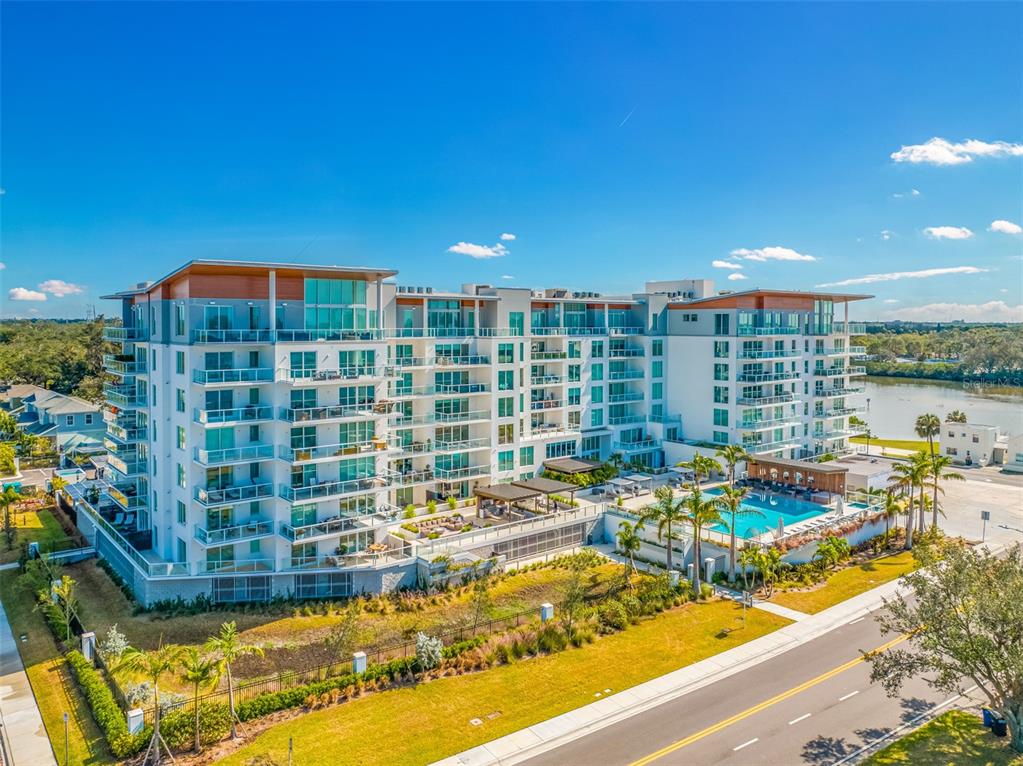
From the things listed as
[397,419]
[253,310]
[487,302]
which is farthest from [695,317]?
[253,310]

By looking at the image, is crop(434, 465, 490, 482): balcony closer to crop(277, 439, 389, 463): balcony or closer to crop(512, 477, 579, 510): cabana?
crop(512, 477, 579, 510): cabana

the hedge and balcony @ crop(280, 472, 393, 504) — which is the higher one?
balcony @ crop(280, 472, 393, 504)

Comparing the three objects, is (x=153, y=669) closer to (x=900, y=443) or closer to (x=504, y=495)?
(x=504, y=495)

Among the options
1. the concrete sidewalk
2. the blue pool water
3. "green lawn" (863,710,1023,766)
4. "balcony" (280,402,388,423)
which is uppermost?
"balcony" (280,402,388,423)

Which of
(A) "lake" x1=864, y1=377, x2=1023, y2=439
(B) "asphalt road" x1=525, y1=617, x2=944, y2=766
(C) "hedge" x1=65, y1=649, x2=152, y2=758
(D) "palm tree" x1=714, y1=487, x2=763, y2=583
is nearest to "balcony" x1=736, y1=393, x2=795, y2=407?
(D) "palm tree" x1=714, y1=487, x2=763, y2=583

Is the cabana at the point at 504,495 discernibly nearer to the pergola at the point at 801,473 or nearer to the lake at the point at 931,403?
the pergola at the point at 801,473

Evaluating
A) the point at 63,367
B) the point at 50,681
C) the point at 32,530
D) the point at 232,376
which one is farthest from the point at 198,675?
the point at 63,367
